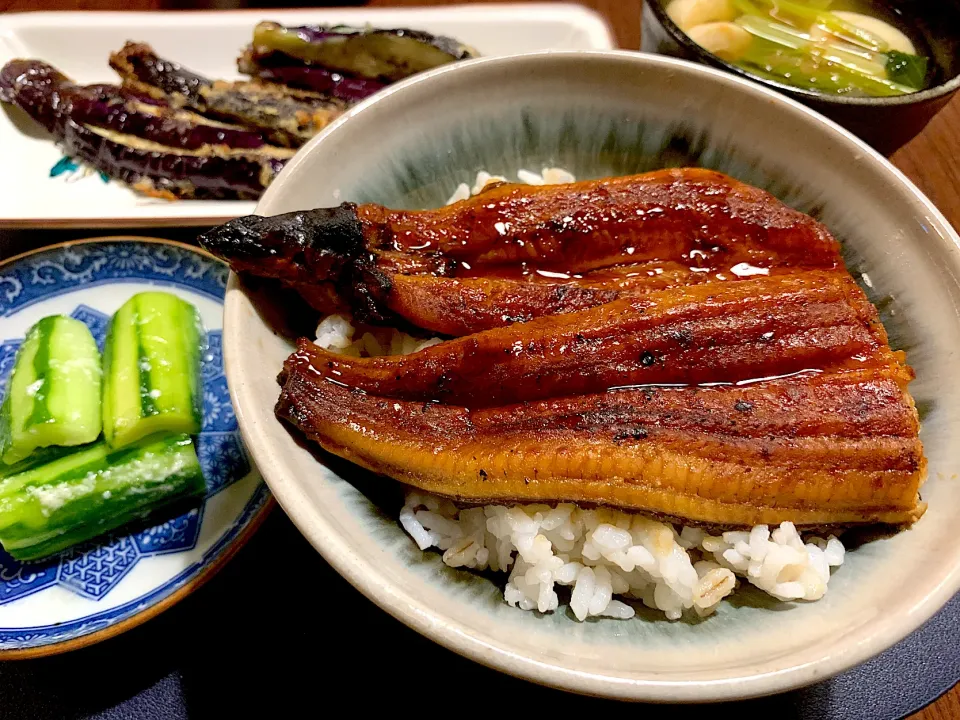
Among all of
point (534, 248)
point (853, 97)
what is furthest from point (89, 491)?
point (853, 97)

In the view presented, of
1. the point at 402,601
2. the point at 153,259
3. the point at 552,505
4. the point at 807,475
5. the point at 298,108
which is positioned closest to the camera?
the point at 402,601

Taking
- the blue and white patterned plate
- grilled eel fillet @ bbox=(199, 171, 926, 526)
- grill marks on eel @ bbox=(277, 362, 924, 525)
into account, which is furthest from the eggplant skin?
grill marks on eel @ bbox=(277, 362, 924, 525)

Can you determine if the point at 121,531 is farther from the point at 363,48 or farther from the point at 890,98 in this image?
the point at 890,98

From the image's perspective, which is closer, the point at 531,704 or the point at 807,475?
the point at 807,475

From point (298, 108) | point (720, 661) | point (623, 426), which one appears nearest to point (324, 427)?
point (623, 426)

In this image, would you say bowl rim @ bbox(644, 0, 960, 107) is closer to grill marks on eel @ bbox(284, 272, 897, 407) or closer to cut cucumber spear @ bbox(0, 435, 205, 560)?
grill marks on eel @ bbox(284, 272, 897, 407)

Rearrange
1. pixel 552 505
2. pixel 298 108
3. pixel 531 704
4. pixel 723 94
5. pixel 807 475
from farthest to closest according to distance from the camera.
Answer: pixel 298 108 < pixel 723 94 < pixel 531 704 < pixel 552 505 < pixel 807 475

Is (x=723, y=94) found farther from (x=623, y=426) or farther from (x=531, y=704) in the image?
(x=531, y=704)
